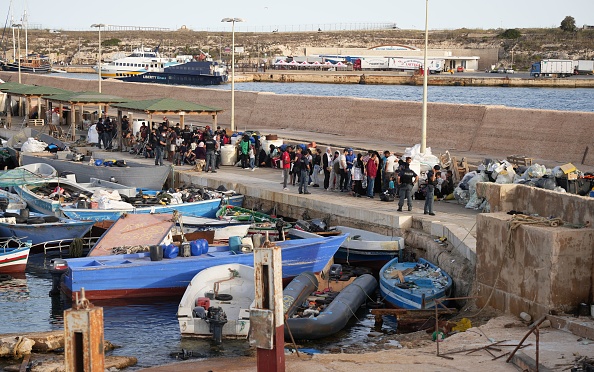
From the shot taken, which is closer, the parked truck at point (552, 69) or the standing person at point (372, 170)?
the standing person at point (372, 170)

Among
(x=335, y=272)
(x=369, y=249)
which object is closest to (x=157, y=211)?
(x=369, y=249)

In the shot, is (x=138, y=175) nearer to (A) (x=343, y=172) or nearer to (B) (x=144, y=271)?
(A) (x=343, y=172)

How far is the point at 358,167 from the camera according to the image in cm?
2664

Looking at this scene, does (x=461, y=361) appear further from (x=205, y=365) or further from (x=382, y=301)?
(x=382, y=301)

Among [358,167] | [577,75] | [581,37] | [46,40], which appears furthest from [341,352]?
[46,40]

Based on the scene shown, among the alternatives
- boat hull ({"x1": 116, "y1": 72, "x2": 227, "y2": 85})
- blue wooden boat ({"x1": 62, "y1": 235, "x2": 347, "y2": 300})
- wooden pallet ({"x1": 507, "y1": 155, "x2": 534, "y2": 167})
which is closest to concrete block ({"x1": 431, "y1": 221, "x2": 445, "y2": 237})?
blue wooden boat ({"x1": 62, "y1": 235, "x2": 347, "y2": 300})

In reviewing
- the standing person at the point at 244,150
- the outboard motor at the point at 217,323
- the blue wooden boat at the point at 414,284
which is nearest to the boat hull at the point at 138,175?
the standing person at the point at 244,150

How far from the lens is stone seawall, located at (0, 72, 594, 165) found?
30.1m

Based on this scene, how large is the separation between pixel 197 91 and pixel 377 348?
125ft

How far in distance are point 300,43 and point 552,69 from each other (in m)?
77.6

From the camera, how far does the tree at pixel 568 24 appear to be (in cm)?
15775

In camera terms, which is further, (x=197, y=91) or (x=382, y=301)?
(x=197, y=91)

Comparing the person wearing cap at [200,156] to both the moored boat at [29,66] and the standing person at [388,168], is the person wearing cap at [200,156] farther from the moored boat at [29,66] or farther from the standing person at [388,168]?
the moored boat at [29,66]

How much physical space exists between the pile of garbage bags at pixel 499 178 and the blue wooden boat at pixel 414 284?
3.00m
